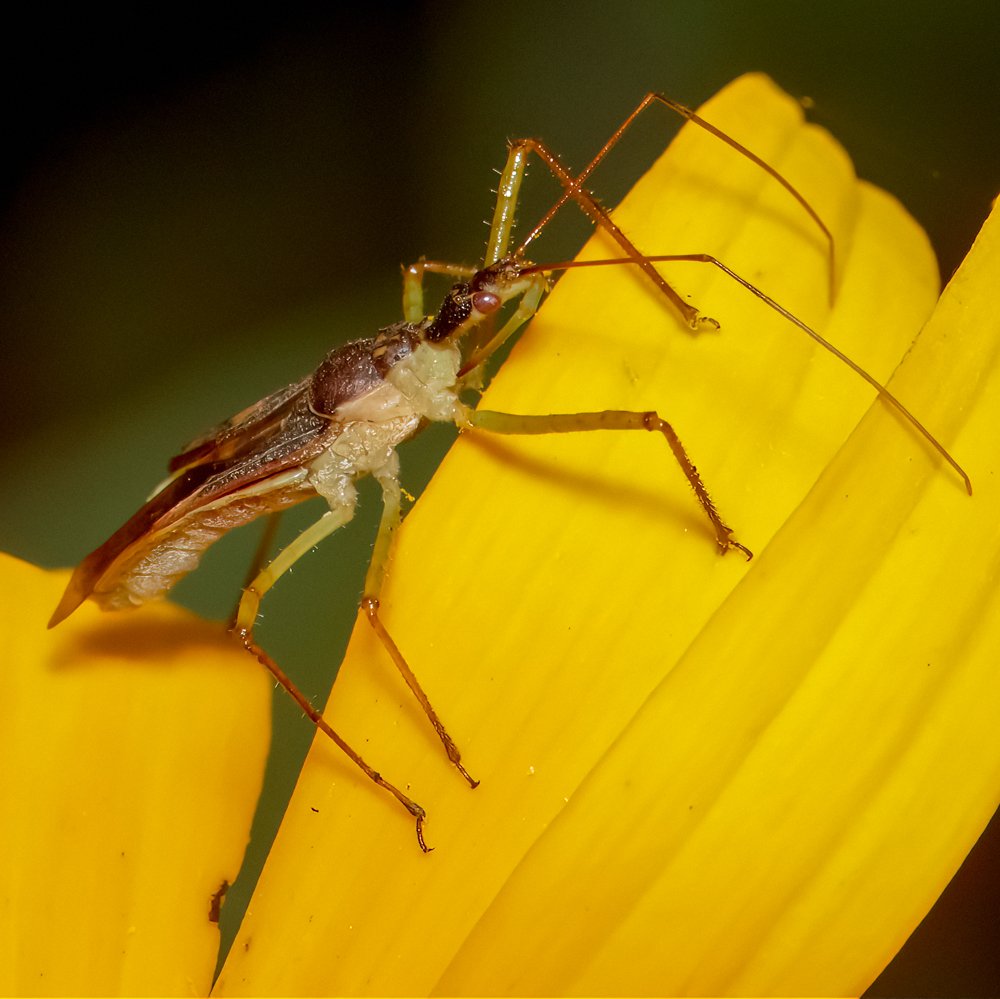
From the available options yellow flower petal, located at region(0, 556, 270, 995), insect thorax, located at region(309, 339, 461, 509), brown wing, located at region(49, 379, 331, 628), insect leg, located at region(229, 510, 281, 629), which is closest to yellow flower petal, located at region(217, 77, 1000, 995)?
yellow flower petal, located at region(0, 556, 270, 995)

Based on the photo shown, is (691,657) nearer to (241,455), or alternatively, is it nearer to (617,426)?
(617,426)

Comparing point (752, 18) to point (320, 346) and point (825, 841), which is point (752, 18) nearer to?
point (320, 346)

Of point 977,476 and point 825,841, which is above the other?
point 977,476

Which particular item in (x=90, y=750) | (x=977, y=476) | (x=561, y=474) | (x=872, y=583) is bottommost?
(x=90, y=750)

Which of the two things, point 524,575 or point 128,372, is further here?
point 128,372

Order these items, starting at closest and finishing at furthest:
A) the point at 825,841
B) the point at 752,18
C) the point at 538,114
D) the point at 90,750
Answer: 1. the point at 825,841
2. the point at 90,750
3. the point at 752,18
4. the point at 538,114

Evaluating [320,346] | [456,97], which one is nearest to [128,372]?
[320,346]

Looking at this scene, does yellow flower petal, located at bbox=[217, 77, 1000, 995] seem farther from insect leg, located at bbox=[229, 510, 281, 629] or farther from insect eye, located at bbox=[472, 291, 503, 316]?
insect leg, located at bbox=[229, 510, 281, 629]
